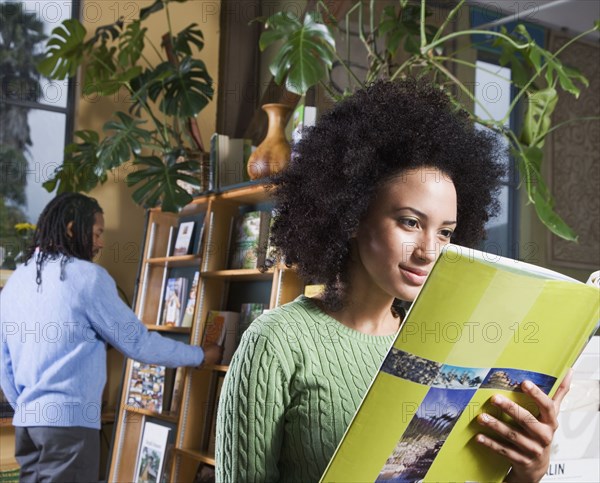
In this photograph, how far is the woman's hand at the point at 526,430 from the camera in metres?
0.97

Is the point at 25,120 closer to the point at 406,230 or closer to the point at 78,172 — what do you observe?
the point at 78,172

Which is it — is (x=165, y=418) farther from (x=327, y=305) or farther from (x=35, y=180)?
(x=327, y=305)

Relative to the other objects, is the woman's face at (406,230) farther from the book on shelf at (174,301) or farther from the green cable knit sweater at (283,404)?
the book on shelf at (174,301)

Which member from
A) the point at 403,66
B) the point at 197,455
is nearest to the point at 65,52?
the point at 403,66

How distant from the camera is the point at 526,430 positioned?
39.7 inches

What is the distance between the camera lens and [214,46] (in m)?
4.82

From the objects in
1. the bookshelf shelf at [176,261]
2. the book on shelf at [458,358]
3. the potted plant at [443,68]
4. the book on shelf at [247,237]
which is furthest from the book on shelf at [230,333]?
the book on shelf at [458,358]

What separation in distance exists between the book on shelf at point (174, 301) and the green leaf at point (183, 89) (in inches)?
33.2

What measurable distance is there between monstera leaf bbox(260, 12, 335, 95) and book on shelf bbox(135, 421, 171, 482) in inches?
72.1

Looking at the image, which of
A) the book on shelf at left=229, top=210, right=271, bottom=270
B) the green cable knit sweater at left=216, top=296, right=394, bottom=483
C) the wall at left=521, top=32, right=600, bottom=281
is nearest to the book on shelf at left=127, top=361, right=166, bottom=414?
the book on shelf at left=229, top=210, right=271, bottom=270

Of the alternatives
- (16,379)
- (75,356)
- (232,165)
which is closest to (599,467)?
(75,356)

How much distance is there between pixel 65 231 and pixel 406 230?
2.06 metres

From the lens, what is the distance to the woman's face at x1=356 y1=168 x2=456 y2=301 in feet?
3.70

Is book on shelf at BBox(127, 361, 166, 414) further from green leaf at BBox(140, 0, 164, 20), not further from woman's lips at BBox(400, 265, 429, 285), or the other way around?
woman's lips at BBox(400, 265, 429, 285)
